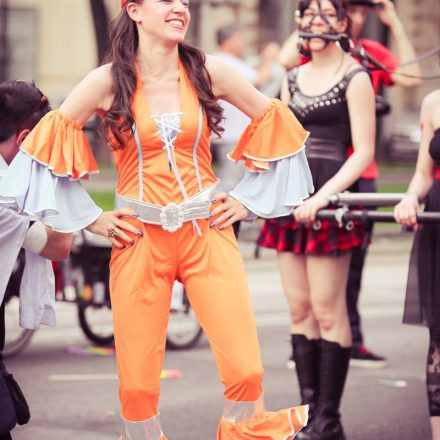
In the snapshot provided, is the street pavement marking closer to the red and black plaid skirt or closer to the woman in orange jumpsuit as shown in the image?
the red and black plaid skirt

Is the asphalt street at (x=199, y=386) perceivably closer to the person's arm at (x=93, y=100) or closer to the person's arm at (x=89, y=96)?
the person's arm at (x=93, y=100)

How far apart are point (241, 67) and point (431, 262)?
9.79 m

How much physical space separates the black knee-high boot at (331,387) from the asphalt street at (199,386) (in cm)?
35

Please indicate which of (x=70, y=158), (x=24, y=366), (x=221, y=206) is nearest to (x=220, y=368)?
(x=221, y=206)

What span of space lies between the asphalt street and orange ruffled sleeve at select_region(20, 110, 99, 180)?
232 cm

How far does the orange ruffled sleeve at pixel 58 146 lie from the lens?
4.58 m

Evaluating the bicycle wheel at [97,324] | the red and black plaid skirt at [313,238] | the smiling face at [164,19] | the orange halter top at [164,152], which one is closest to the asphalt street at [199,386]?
the bicycle wheel at [97,324]

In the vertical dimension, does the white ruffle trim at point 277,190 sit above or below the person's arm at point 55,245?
above

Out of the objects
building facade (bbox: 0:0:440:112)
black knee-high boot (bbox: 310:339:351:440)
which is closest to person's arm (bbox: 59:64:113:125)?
black knee-high boot (bbox: 310:339:351:440)

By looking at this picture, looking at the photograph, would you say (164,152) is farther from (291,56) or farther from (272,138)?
(291,56)

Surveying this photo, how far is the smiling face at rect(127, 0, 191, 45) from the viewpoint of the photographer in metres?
4.64

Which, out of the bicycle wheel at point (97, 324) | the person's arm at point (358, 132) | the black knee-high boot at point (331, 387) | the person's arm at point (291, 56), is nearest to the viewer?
the person's arm at point (358, 132)

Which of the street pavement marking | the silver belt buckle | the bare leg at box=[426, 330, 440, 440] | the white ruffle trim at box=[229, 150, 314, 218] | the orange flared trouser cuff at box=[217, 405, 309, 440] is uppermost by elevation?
the white ruffle trim at box=[229, 150, 314, 218]

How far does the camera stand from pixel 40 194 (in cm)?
455
